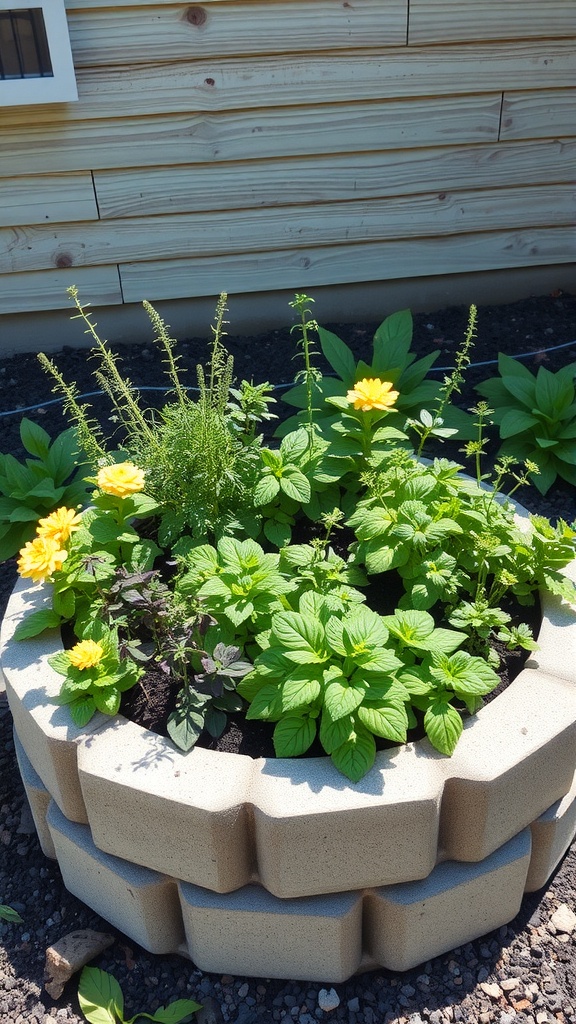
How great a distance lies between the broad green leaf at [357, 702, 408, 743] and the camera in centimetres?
158

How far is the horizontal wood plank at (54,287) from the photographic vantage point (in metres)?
3.54

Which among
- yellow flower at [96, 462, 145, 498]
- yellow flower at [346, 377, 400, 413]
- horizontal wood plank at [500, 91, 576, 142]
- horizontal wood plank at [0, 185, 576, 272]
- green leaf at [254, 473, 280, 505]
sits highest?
horizontal wood plank at [500, 91, 576, 142]

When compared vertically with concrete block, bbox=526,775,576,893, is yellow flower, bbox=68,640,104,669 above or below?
above

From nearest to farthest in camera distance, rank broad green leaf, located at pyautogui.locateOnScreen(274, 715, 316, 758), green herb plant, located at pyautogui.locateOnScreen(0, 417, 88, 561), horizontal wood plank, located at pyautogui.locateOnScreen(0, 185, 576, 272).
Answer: broad green leaf, located at pyautogui.locateOnScreen(274, 715, 316, 758) < green herb plant, located at pyautogui.locateOnScreen(0, 417, 88, 561) < horizontal wood plank, located at pyautogui.locateOnScreen(0, 185, 576, 272)

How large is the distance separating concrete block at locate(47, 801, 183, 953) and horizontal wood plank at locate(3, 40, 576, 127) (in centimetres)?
263

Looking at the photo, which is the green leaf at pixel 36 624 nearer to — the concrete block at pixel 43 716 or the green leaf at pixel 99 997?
the concrete block at pixel 43 716

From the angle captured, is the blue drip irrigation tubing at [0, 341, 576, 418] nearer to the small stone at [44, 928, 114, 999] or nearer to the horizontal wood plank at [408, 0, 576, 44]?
the horizontal wood plank at [408, 0, 576, 44]

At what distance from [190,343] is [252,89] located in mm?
1039

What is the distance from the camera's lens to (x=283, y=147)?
3.47m

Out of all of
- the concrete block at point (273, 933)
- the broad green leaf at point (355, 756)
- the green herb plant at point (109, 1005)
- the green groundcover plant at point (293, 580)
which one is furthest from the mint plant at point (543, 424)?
the green herb plant at point (109, 1005)

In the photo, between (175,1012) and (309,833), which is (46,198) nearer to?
(309,833)

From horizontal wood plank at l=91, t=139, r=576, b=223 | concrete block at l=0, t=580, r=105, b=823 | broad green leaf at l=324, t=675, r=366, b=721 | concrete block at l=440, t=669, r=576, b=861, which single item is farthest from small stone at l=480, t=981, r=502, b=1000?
horizontal wood plank at l=91, t=139, r=576, b=223

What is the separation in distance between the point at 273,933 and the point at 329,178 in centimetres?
294

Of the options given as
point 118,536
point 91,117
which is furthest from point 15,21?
point 118,536
